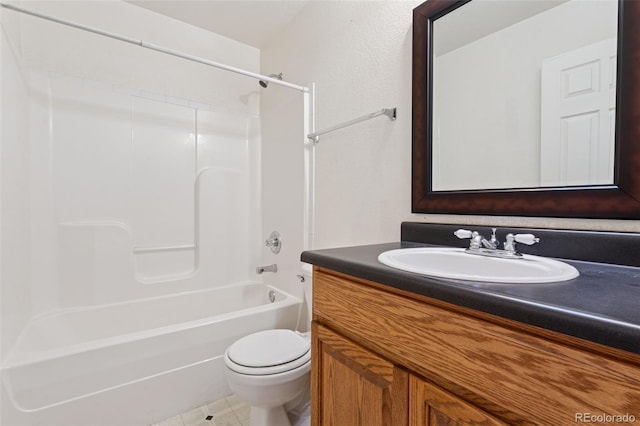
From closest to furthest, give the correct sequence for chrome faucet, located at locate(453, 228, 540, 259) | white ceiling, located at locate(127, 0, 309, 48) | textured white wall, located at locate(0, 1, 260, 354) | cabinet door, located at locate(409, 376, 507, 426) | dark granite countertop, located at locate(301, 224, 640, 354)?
1. dark granite countertop, located at locate(301, 224, 640, 354)
2. cabinet door, located at locate(409, 376, 507, 426)
3. chrome faucet, located at locate(453, 228, 540, 259)
4. textured white wall, located at locate(0, 1, 260, 354)
5. white ceiling, located at locate(127, 0, 309, 48)

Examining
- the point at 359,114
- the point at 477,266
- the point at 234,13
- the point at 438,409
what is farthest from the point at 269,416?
the point at 234,13

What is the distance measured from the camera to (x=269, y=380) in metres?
1.13

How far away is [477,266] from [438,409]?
1.44 ft

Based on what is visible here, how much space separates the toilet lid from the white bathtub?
28 cm

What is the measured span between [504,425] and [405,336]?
22cm

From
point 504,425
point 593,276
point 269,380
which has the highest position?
point 593,276

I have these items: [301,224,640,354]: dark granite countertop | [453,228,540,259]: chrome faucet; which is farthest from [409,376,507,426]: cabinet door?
[453,228,540,259]: chrome faucet

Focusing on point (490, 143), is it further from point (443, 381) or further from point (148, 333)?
point (148, 333)

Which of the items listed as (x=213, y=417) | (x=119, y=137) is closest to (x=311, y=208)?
(x=213, y=417)

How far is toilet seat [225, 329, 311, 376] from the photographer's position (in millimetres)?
1147

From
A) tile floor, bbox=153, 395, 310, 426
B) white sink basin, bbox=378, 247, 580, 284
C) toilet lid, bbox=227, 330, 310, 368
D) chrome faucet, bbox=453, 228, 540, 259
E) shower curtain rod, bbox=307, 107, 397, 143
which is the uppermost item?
shower curtain rod, bbox=307, 107, 397, 143

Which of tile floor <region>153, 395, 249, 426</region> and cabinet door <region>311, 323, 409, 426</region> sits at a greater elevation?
cabinet door <region>311, 323, 409, 426</region>

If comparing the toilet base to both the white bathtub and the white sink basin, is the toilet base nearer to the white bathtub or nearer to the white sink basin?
the white bathtub

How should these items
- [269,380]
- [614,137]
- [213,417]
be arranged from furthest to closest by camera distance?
[213,417] → [269,380] → [614,137]
